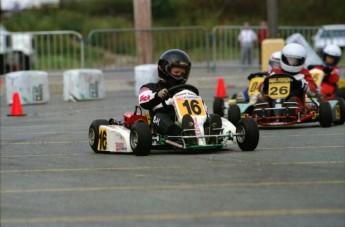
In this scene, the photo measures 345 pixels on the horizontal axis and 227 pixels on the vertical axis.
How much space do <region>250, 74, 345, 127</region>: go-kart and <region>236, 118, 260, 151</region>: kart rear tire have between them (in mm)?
3470

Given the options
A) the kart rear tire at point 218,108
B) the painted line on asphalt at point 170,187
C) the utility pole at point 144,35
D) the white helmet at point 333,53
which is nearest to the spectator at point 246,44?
the utility pole at point 144,35

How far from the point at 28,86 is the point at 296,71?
918 centimetres

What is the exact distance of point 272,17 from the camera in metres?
28.4

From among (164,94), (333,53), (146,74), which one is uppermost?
(333,53)

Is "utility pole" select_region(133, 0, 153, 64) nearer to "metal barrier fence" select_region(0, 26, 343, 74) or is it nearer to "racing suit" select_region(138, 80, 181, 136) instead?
"metal barrier fence" select_region(0, 26, 343, 74)

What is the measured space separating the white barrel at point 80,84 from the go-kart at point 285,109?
925cm

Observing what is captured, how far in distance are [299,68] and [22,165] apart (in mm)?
6365

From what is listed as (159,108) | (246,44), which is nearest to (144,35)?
(246,44)

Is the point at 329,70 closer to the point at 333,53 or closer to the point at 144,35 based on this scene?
the point at 333,53

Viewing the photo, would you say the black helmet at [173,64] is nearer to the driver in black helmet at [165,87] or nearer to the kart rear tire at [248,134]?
the driver in black helmet at [165,87]

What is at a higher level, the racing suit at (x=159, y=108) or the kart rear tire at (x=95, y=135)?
the racing suit at (x=159, y=108)

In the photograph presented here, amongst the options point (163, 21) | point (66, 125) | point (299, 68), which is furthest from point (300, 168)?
point (163, 21)

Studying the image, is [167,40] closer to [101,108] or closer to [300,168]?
[101,108]

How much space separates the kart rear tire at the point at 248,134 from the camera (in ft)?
45.0
